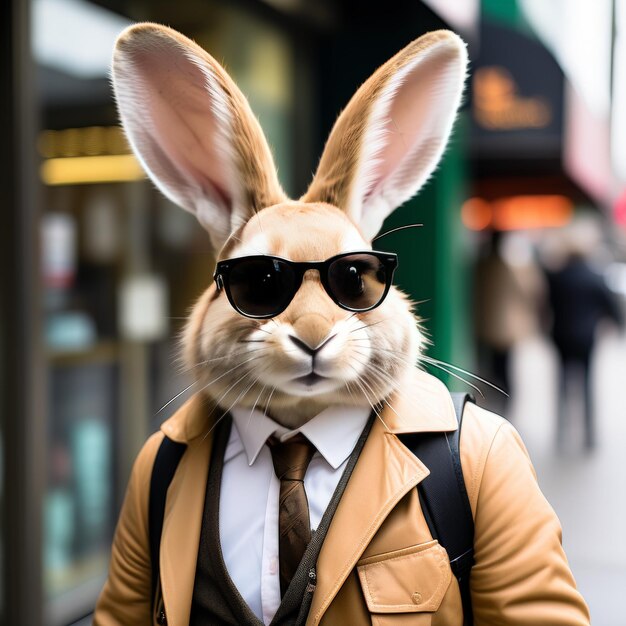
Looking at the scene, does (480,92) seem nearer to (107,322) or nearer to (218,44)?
(218,44)

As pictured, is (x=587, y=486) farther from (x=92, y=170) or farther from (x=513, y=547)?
(x=92, y=170)

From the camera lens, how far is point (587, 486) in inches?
137

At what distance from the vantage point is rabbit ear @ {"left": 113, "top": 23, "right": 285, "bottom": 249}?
105 centimetres

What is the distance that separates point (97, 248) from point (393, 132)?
2996mm

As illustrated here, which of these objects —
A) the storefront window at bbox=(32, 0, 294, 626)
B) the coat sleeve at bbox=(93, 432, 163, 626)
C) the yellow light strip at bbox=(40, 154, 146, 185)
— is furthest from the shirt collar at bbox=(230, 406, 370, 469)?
the yellow light strip at bbox=(40, 154, 146, 185)

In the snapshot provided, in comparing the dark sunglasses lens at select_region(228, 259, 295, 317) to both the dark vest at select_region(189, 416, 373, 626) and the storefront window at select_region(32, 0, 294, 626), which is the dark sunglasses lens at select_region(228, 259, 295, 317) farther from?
the storefront window at select_region(32, 0, 294, 626)

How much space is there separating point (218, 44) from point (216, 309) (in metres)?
2.53

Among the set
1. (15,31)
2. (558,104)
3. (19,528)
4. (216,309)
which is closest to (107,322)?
(19,528)

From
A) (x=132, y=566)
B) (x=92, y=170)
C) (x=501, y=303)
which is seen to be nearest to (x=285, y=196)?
(x=132, y=566)

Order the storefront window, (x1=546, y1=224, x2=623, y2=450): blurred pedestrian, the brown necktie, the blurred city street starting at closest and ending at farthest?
the brown necktie < the blurred city street < the storefront window < (x1=546, y1=224, x2=623, y2=450): blurred pedestrian

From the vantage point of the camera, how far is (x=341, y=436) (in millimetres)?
1166

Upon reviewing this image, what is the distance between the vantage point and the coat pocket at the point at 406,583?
1084mm

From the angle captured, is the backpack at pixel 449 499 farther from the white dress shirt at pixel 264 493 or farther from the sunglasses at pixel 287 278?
the sunglasses at pixel 287 278

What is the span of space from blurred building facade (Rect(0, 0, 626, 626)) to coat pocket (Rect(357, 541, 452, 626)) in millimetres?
1615
